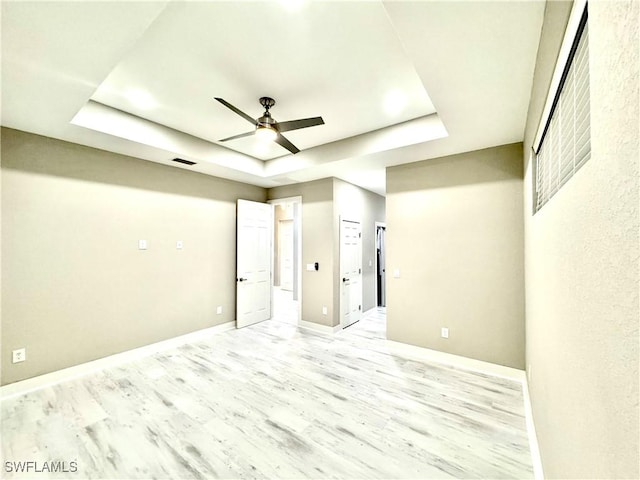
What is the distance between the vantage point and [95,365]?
3158 mm

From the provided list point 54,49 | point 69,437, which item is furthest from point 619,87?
point 69,437

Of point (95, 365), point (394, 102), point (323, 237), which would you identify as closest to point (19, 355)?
point (95, 365)

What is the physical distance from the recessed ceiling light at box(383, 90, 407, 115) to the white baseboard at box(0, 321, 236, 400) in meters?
4.08

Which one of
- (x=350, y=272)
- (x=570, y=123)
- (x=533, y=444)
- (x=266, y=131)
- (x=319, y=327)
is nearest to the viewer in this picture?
(x=570, y=123)

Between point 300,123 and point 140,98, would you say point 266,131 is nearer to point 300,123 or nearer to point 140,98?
point 300,123

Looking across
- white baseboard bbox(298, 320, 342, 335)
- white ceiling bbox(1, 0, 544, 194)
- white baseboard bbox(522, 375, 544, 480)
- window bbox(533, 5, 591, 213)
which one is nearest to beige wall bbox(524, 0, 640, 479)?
window bbox(533, 5, 591, 213)

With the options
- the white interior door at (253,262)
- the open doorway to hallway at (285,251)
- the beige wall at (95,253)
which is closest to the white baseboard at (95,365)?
the beige wall at (95,253)

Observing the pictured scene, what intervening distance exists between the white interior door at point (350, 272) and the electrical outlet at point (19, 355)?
386 cm

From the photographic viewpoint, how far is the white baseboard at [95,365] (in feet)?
8.71

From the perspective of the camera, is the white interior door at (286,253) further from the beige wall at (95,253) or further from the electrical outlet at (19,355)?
the electrical outlet at (19,355)

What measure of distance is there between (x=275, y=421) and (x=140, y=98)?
10.6 feet

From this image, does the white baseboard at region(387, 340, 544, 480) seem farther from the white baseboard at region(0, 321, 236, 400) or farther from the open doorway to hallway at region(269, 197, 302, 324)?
the open doorway to hallway at region(269, 197, 302, 324)

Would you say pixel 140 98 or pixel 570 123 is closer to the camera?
pixel 570 123

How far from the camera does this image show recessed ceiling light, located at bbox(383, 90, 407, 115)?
2.55m
